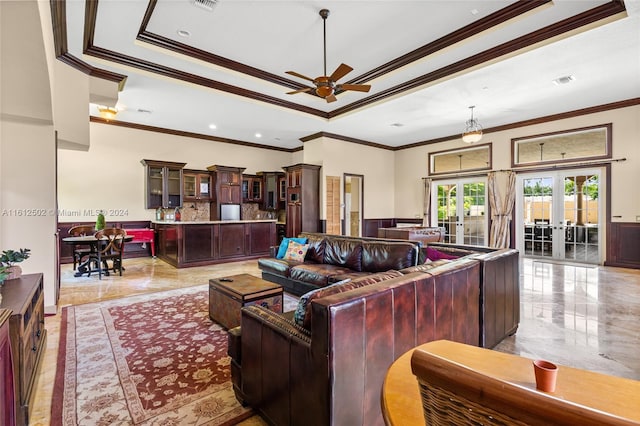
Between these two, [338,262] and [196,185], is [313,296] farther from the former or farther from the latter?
[196,185]

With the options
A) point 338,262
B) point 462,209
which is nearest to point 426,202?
point 462,209

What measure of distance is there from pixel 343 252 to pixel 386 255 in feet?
2.39

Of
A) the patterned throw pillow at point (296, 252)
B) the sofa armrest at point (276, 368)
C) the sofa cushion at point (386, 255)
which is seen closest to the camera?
the sofa armrest at point (276, 368)

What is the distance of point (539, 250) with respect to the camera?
7227 mm

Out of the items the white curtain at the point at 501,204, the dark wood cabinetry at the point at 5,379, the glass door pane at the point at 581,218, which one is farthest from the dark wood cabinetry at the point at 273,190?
the dark wood cabinetry at the point at 5,379

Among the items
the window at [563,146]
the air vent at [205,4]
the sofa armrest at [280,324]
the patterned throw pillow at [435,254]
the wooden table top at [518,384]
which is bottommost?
the sofa armrest at [280,324]

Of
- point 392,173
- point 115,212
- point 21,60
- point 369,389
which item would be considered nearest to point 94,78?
point 21,60

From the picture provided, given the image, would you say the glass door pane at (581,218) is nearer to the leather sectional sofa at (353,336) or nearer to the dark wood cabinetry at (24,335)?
the leather sectional sofa at (353,336)

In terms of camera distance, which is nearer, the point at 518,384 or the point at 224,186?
the point at 518,384

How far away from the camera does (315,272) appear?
3.87 metres

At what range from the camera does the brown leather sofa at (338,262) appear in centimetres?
359

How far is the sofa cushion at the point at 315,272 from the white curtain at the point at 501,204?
5.39m

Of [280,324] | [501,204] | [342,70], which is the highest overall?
[342,70]

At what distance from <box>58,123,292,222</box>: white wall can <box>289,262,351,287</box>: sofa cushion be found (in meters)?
5.61
